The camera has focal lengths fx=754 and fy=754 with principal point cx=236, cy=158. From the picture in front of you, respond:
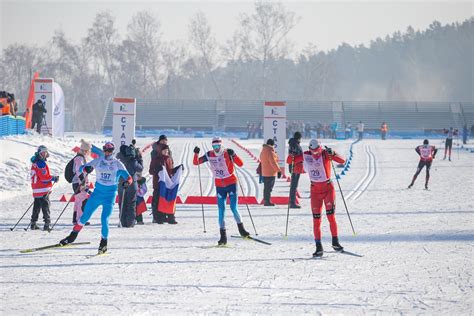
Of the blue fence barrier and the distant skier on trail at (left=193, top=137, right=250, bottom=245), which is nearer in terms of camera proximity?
the distant skier on trail at (left=193, top=137, right=250, bottom=245)

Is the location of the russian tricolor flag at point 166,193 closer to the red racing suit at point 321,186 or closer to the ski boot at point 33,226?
the ski boot at point 33,226

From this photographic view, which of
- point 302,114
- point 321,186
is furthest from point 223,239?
point 302,114

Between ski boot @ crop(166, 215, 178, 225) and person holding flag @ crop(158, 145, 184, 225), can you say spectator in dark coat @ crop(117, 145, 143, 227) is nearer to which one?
person holding flag @ crop(158, 145, 184, 225)

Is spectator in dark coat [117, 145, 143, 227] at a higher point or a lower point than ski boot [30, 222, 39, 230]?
higher

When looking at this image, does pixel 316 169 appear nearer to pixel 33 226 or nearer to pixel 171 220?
pixel 171 220

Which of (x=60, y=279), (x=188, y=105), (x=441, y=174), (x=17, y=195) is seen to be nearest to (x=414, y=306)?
(x=60, y=279)

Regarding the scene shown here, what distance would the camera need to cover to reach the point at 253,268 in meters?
11.1

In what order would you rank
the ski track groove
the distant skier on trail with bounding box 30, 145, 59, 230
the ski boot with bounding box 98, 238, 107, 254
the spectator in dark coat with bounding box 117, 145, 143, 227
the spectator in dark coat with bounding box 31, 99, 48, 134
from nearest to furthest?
1. the ski boot with bounding box 98, 238, 107, 254
2. the distant skier on trail with bounding box 30, 145, 59, 230
3. the spectator in dark coat with bounding box 117, 145, 143, 227
4. the ski track groove
5. the spectator in dark coat with bounding box 31, 99, 48, 134

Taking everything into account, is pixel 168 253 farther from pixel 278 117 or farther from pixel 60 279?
pixel 278 117

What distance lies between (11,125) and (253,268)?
21.6 meters

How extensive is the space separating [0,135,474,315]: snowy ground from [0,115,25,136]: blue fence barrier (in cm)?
967

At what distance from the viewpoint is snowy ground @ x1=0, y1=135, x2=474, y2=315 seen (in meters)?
8.80

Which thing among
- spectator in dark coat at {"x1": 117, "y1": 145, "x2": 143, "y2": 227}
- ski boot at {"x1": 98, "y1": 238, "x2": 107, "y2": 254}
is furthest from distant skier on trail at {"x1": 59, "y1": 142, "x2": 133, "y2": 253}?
spectator in dark coat at {"x1": 117, "y1": 145, "x2": 143, "y2": 227}

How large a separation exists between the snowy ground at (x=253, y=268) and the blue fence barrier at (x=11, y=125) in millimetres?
9671
